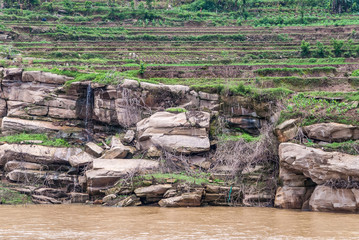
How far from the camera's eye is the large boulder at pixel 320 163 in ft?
51.1

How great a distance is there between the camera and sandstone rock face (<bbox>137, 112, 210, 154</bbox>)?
19.2 metres

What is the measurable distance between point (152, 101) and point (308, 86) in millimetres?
8250

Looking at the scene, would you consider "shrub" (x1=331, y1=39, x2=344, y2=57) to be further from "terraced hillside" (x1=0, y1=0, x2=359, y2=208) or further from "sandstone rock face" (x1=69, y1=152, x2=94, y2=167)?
"sandstone rock face" (x1=69, y1=152, x2=94, y2=167)

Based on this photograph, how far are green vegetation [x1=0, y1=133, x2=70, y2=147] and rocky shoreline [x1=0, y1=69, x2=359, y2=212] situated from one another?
0.14m

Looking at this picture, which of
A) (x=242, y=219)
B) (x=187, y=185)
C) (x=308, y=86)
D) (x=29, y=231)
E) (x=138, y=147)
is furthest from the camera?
(x=308, y=86)

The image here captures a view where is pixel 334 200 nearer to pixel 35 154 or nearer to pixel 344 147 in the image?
pixel 344 147

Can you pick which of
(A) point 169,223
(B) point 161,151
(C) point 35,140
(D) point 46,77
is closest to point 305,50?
(B) point 161,151

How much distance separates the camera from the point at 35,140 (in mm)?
20672

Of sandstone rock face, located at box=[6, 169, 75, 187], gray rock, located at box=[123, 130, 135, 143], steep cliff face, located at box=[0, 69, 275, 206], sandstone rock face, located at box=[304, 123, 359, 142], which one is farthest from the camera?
gray rock, located at box=[123, 130, 135, 143]

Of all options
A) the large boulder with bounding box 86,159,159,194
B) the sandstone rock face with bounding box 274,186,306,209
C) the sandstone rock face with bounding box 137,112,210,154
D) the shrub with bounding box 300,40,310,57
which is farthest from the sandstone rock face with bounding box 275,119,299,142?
the shrub with bounding box 300,40,310,57

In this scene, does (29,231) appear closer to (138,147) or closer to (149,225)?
(149,225)

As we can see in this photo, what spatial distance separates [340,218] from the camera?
47.0 ft

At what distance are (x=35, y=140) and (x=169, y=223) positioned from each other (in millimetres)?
9720

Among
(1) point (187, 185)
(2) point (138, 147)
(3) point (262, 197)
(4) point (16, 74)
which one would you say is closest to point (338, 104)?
(3) point (262, 197)
